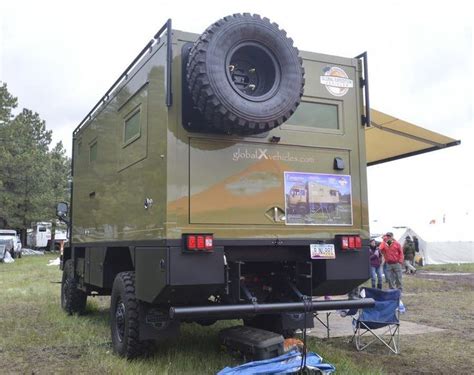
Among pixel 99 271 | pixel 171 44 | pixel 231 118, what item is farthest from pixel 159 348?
pixel 171 44

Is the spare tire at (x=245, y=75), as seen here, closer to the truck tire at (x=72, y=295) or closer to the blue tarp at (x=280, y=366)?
the blue tarp at (x=280, y=366)

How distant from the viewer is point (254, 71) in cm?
534

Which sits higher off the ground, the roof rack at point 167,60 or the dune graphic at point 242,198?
the roof rack at point 167,60

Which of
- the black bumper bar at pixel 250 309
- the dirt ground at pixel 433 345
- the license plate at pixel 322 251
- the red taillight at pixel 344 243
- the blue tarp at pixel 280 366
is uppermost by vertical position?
the red taillight at pixel 344 243

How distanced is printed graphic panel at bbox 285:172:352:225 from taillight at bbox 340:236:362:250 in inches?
7.3

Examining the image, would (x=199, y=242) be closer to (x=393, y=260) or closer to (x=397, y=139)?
(x=397, y=139)

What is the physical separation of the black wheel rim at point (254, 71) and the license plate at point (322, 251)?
1.56 meters

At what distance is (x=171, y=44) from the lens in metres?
A: 5.09

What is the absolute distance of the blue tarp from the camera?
4.67 meters

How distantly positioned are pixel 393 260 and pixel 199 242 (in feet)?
29.8

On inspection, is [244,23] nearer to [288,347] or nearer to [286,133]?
[286,133]

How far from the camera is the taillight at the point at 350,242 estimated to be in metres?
5.47

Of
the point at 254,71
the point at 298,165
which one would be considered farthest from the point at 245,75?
the point at 298,165

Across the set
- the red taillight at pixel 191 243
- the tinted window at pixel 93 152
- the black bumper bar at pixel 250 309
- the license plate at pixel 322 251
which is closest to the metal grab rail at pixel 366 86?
the license plate at pixel 322 251
